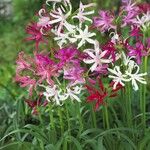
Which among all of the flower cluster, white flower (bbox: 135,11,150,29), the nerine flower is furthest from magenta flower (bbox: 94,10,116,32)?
the nerine flower

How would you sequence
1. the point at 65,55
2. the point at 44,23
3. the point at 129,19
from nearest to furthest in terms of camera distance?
the point at 65,55
the point at 44,23
the point at 129,19

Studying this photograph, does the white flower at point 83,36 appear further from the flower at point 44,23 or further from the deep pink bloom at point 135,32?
the deep pink bloom at point 135,32

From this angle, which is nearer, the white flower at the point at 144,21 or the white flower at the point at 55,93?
the white flower at the point at 55,93

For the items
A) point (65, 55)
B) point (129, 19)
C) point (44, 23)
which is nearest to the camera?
Result: point (65, 55)

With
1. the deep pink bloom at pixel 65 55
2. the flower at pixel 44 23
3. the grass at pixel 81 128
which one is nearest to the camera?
the deep pink bloom at pixel 65 55

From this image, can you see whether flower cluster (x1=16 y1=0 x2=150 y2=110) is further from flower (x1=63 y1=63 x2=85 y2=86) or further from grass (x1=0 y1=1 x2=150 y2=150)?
grass (x1=0 y1=1 x2=150 y2=150)

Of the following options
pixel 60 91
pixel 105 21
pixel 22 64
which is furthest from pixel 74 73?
pixel 105 21

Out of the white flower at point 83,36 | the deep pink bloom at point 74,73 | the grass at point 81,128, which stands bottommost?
the grass at point 81,128

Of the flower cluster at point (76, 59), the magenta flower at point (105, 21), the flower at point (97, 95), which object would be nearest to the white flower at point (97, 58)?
the flower cluster at point (76, 59)

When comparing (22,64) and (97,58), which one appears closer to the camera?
(97,58)

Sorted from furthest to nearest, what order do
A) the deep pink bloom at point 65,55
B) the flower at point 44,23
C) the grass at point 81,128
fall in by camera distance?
the grass at point 81,128 < the flower at point 44,23 < the deep pink bloom at point 65,55

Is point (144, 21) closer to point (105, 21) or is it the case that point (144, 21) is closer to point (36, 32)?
point (105, 21)

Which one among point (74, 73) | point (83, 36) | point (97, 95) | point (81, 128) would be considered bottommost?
point (81, 128)

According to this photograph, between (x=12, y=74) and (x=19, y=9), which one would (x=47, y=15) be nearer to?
(x=12, y=74)
